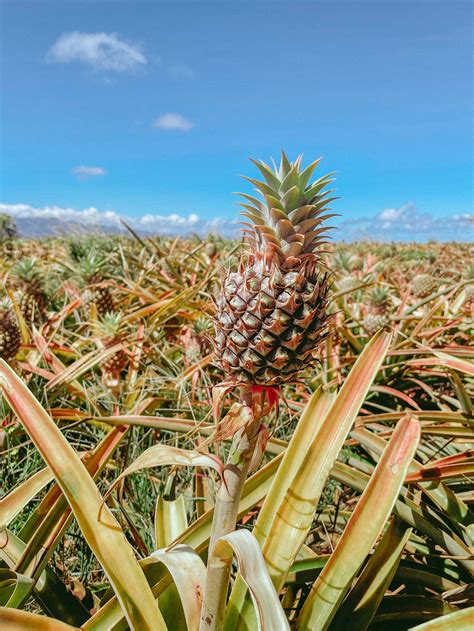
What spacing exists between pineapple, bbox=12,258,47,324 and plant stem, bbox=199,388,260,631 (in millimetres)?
2840

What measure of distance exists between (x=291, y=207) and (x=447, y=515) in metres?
1.24

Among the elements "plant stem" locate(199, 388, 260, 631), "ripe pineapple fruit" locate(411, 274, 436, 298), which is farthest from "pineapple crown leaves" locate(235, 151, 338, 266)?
"ripe pineapple fruit" locate(411, 274, 436, 298)

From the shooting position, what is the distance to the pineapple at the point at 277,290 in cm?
92

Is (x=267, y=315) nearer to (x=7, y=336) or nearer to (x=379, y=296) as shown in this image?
(x=7, y=336)

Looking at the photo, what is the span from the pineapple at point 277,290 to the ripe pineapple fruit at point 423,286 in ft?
11.7

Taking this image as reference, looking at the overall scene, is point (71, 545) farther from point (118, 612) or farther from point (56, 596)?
point (118, 612)

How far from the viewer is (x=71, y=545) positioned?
1714mm

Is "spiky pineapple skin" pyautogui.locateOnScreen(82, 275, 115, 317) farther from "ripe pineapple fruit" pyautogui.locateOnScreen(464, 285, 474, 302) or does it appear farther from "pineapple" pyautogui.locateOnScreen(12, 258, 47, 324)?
"ripe pineapple fruit" pyautogui.locateOnScreen(464, 285, 474, 302)

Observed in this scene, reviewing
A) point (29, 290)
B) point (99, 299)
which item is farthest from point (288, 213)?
point (29, 290)

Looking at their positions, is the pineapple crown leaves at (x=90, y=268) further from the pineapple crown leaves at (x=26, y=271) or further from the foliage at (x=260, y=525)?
the foliage at (x=260, y=525)

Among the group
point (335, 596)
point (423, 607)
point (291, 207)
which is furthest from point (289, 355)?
point (423, 607)

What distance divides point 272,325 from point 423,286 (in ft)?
12.6

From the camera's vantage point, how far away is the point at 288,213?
102 centimetres

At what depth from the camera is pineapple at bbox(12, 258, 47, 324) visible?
137 inches
